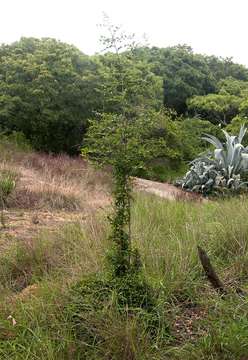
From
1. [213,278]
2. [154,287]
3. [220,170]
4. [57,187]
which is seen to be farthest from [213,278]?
[220,170]

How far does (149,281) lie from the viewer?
3.25 metres

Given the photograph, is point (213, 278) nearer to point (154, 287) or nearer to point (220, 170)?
point (154, 287)

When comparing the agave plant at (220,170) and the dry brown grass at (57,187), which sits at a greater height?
the agave plant at (220,170)

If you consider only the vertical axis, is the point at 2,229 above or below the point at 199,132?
below

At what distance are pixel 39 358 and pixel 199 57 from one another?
840 inches

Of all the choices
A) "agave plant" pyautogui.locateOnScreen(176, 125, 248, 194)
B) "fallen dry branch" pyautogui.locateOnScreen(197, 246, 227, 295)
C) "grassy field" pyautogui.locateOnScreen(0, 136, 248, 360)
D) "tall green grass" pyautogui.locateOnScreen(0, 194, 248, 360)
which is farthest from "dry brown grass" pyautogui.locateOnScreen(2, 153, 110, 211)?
"fallen dry branch" pyautogui.locateOnScreen(197, 246, 227, 295)

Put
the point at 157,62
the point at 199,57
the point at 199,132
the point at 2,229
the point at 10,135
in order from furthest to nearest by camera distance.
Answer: the point at 199,57
the point at 157,62
the point at 199,132
the point at 10,135
the point at 2,229

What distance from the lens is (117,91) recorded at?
3188 mm

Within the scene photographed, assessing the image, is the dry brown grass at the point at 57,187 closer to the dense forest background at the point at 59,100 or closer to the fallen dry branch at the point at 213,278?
the dense forest background at the point at 59,100

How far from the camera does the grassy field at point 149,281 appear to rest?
8.56ft

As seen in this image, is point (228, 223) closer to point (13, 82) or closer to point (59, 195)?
point (59, 195)

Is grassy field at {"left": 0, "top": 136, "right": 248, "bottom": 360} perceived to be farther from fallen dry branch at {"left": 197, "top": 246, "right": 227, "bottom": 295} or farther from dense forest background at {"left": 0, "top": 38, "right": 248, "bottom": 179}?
dense forest background at {"left": 0, "top": 38, "right": 248, "bottom": 179}

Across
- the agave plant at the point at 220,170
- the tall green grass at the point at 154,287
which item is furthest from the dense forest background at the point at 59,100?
the tall green grass at the point at 154,287

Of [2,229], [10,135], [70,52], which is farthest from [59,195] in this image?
[70,52]
